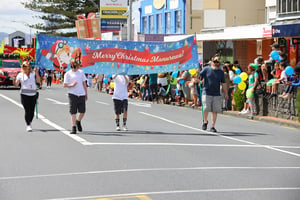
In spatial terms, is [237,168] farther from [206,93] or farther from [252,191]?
[206,93]

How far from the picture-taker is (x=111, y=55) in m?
18.8

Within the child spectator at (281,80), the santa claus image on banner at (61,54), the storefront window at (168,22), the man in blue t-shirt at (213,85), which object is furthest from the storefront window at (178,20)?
the man in blue t-shirt at (213,85)

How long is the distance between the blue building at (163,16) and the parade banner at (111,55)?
2982 cm

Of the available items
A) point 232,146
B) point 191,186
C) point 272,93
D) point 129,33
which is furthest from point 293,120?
point 129,33

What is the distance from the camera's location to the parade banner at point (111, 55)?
18031mm

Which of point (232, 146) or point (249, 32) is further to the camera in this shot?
point (249, 32)

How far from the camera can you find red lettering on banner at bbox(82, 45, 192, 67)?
18.6 m

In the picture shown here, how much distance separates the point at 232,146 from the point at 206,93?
3.18 metres

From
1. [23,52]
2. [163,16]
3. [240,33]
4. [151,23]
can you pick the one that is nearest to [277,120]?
[240,33]

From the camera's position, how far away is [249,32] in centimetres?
3173

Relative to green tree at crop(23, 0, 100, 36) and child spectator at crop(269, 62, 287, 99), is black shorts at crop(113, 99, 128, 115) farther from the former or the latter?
green tree at crop(23, 0, 100, 36)

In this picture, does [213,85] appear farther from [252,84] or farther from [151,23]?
[151,23]

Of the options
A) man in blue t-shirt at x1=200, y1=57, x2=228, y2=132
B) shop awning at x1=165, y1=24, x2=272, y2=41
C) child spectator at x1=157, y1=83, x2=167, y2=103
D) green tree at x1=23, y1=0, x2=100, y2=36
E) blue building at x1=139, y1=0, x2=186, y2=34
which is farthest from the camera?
green tree at x1=23, y1=0, x2=100, y2=36

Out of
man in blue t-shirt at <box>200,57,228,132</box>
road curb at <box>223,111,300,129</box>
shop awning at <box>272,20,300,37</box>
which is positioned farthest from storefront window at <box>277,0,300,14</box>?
man in blue t-shirt at <box>200,57,228,132</box>
